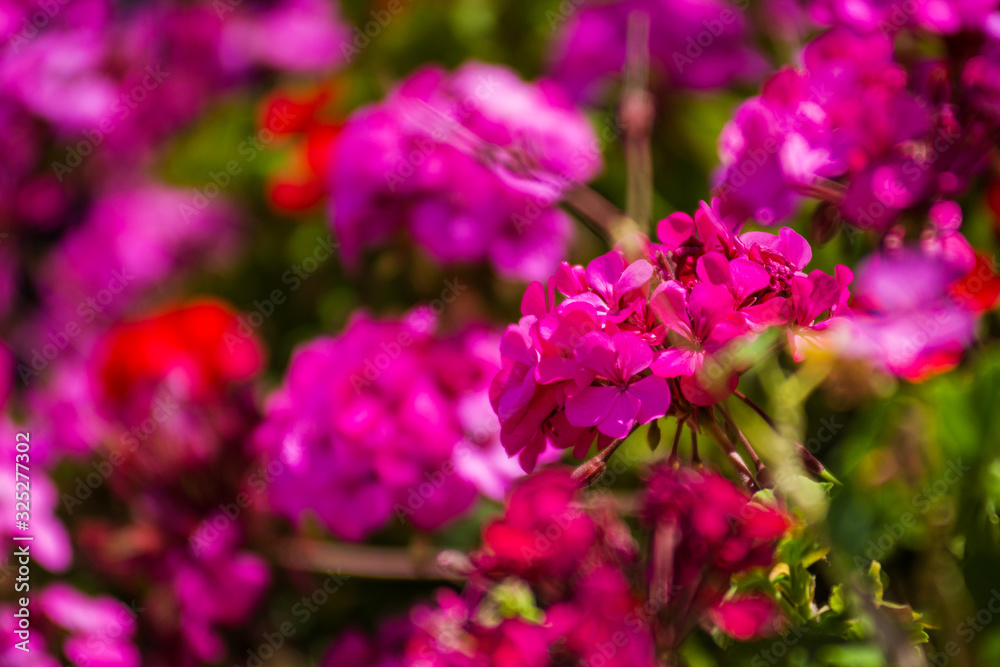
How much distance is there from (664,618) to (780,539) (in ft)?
0.25

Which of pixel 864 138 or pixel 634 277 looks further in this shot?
pixel 864 138

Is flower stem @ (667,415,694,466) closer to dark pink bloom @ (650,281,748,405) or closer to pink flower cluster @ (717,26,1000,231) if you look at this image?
dark pink bloom @ (650,281,748,405)

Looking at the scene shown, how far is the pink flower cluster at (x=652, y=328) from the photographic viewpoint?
0.38 m

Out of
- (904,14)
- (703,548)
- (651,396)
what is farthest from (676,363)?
(904,14)

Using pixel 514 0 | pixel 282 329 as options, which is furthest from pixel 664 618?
pixel 514 0

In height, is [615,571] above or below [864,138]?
below

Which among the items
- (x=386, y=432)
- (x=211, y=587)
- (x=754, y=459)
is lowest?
(x=211, y=587)

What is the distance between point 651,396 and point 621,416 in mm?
15

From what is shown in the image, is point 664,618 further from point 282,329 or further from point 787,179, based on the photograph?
point 282,329

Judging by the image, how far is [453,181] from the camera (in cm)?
85

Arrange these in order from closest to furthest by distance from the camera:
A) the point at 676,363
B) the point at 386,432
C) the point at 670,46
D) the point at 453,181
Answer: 1. the point at 676,363
2. the point at 386,432
3. the point at 453,181
4. the point at 670,46

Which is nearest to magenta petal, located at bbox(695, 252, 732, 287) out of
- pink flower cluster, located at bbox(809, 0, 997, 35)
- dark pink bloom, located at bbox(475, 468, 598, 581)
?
dark pink bloom, located at bbox(475, 468, 598, 581)

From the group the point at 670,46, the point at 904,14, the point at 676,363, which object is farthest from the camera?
the point at 670,46

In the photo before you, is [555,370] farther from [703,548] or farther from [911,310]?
[911,310]
